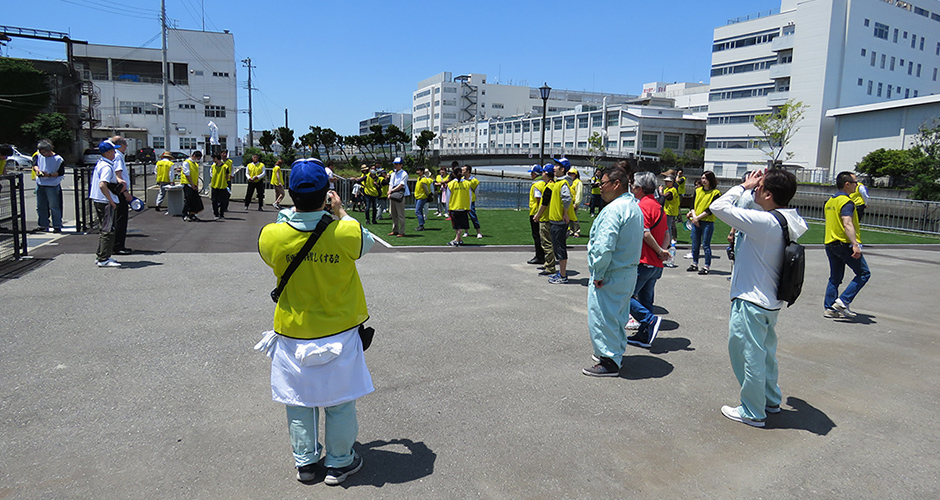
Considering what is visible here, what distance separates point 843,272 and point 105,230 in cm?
1069

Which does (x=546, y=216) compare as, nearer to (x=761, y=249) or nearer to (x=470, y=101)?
(x=761, y=249)

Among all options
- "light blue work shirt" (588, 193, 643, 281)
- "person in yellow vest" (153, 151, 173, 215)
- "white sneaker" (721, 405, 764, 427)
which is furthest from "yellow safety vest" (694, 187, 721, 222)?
"person in yellow vest" (153, 151, 173, 215)

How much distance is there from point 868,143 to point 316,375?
188 ft

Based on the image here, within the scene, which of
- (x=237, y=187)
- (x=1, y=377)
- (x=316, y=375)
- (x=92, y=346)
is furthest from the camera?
(x=237, y=187)

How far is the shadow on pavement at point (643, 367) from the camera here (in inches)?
203

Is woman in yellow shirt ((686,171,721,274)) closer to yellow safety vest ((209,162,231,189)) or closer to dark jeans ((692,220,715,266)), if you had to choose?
dark jeans ((692,220,715,266))

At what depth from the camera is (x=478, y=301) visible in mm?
7730

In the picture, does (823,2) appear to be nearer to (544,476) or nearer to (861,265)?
(861,265)

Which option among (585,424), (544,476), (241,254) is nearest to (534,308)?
(585,424)

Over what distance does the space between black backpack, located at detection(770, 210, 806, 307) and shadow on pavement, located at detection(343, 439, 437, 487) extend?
2.62 meters

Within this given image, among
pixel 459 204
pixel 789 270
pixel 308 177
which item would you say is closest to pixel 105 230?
pixel 459 204

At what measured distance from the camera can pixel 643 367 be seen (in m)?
5.38

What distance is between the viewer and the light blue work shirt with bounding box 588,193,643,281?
194 inches

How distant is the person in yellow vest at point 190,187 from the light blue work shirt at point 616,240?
523 inches
